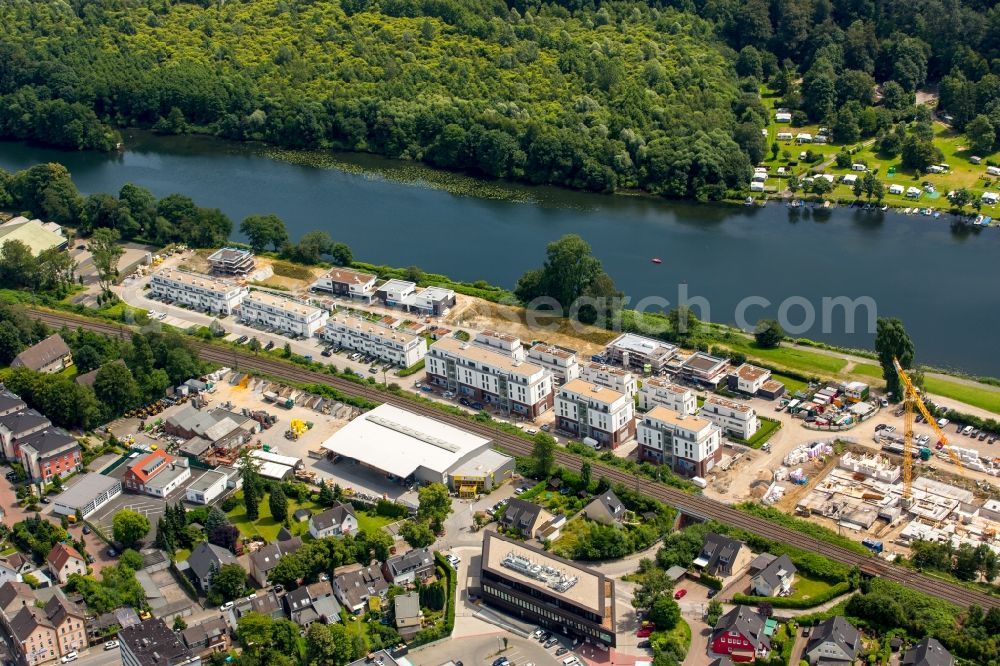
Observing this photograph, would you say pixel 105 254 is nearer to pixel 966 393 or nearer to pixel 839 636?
pixel 966 393

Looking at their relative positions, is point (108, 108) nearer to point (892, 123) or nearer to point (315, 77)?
point (315, 77)

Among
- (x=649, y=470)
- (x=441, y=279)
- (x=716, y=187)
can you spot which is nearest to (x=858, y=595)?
(x=649, y=470)

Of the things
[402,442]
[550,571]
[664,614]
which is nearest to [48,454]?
[402,442]

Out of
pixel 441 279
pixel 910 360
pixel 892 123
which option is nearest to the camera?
pixel 910 360

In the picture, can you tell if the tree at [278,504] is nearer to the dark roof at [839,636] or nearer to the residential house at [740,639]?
the residential house at [740,639]

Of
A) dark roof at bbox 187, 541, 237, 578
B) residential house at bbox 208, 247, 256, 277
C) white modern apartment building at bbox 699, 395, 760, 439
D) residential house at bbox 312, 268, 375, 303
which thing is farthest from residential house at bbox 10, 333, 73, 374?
white modern apartment building at bbox 699, 395, 760, 439
